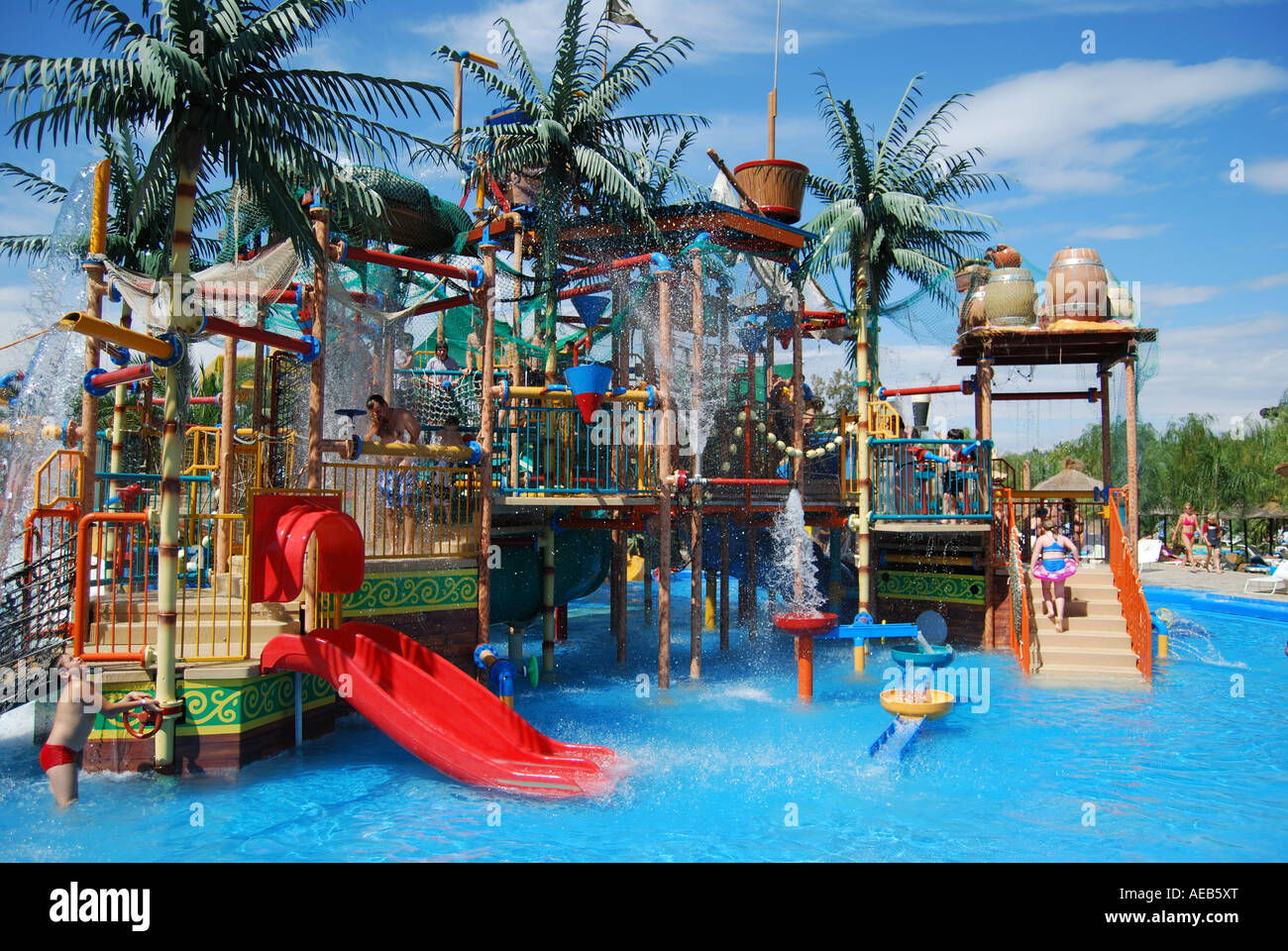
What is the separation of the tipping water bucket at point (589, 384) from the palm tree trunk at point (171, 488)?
4.33 meters

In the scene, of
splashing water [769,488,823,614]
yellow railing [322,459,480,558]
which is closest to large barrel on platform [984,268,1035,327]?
splashing water [769,488,823,614]

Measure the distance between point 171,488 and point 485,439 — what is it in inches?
147

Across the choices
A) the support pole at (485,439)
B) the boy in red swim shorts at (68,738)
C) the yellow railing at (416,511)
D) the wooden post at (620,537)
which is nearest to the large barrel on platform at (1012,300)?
the wooden post at (620,537)

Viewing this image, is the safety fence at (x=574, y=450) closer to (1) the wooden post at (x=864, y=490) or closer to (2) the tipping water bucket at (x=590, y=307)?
(1) the wooden post at (x=864, y=490)

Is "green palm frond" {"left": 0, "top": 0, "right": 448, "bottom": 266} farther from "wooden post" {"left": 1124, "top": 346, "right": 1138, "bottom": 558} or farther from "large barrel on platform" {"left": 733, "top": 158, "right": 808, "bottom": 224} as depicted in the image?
"wooden post" {"left": 1124, "top": 346, "right": 1138, "bottom": 558}

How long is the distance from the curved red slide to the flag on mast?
1108 centimetres

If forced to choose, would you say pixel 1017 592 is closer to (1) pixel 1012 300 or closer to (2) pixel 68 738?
(1) pixel 1012 300

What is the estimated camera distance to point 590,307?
624 inches

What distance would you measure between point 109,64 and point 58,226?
238 centimetres

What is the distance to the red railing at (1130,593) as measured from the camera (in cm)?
1213

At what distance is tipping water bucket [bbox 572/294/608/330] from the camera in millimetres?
15645

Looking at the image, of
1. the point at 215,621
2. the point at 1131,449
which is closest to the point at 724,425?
the point at 1131,449
